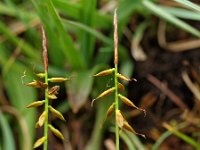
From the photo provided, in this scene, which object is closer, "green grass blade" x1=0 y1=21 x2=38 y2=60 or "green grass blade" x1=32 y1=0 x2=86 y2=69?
"green grass blade" x1=32 y1=0 x2=86 y2=69

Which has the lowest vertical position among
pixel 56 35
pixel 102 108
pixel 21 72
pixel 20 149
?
pixel 20 149

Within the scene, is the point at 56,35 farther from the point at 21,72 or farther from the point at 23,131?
the point at 23,131

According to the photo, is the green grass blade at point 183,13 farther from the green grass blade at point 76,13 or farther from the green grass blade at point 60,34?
the green grass blade at point 60,34

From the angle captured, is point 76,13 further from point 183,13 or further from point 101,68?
point 183,13

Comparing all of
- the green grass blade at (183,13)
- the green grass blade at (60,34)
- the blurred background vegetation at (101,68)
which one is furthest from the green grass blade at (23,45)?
the green grass blade at (183,13)

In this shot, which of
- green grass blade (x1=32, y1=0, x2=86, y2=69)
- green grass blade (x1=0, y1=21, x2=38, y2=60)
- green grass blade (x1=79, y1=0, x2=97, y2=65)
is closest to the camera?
green grass blade (x1=32, y1=0, x2=86, y2=69)

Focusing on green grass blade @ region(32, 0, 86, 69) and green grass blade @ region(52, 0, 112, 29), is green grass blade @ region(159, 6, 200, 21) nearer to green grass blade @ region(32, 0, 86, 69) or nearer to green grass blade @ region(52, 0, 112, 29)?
green grass blade @ region(52, 0, 112, 29)

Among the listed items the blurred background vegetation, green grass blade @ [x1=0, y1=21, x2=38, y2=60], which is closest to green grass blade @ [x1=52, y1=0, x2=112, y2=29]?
the blurred background vegetation

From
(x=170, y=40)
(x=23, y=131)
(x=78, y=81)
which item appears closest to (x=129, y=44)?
(x=170, y=40)
